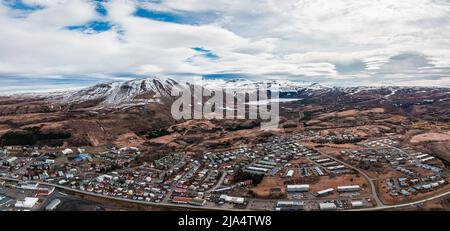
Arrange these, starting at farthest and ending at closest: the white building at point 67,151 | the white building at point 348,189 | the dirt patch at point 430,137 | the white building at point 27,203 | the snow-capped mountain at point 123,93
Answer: the snow-capped mountain at point 123,93 → the dirt patch at point 430,137 → the white building at point 67,151 → the white building at point 348,189 → the white building at point 27,203

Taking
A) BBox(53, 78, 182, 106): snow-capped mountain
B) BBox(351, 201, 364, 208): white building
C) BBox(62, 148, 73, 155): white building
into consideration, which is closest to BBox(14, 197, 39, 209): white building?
BBox(62, 148, 73, 155): white building

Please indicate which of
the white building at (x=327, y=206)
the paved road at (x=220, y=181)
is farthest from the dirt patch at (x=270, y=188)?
the white building at (x=327, y=206)

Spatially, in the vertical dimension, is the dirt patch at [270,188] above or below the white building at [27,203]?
above

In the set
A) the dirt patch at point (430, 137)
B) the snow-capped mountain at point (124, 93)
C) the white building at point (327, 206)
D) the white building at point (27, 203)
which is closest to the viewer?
the white building at point (327, 206)

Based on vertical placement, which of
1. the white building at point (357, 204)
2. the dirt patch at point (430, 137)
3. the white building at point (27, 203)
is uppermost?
the dirt patch at point (430, 137)

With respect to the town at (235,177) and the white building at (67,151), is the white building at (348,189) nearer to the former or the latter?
the town at (235,177)

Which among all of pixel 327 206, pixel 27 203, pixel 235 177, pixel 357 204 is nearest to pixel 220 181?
pixel 235 177

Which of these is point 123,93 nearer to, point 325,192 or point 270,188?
point 270,188

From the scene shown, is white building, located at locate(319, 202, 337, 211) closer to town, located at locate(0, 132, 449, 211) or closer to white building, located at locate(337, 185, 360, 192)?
town, located at locate(0, 132, 449, 211)

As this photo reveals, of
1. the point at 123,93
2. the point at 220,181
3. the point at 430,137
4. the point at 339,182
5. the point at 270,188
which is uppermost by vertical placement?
the point at 123,93
